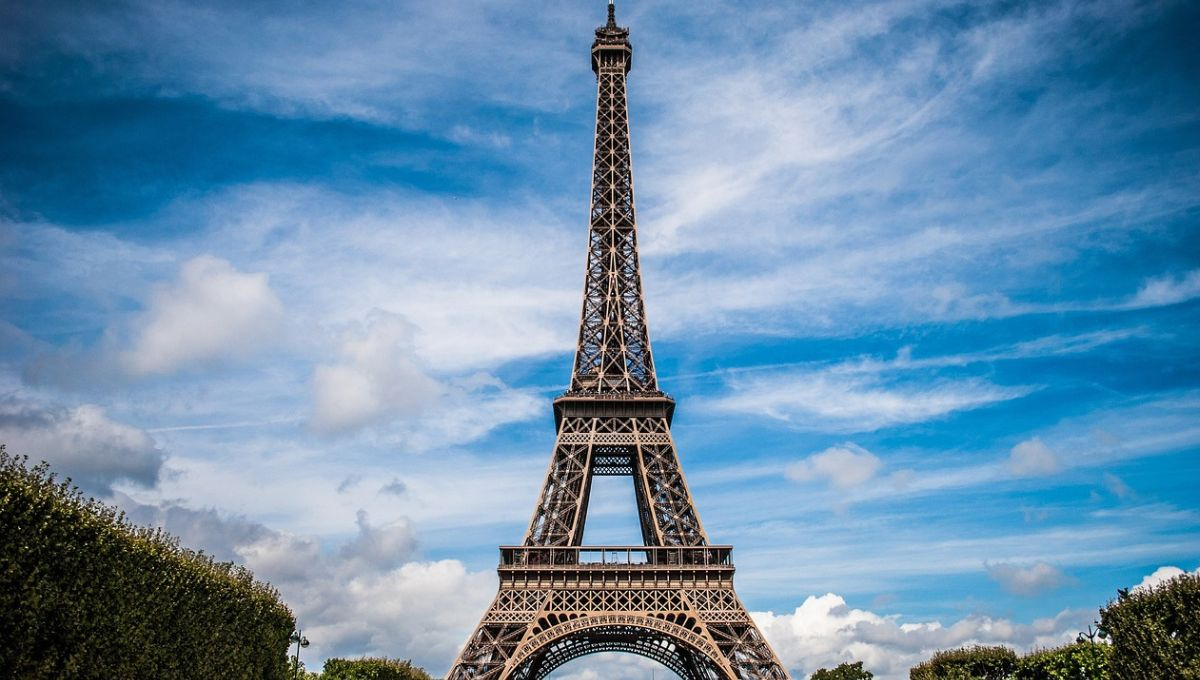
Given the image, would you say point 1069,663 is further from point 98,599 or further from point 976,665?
point 98,599

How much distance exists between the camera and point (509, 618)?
41312 millimetres

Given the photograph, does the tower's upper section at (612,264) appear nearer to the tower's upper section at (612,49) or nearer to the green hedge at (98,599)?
the tower's upper section at (612,49)

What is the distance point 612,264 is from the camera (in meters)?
52.5

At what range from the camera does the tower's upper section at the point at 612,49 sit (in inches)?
2311

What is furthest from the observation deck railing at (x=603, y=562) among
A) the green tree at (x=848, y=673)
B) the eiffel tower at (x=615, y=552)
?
the green tree at (x=848, y=673)

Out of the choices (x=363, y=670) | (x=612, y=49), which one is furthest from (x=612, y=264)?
(x=363, y=670)

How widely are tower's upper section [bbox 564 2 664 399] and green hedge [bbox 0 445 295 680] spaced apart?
27268 mm

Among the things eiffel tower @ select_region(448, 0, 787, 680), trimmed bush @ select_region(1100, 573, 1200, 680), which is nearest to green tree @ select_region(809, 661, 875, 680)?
eiffel tower @ select_region(448, 0, 787, 680)

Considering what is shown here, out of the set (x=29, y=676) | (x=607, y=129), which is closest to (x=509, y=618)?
(x=29, y=676)

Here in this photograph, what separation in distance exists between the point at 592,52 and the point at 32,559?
5053cm

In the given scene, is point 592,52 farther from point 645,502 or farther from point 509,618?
point 509,618

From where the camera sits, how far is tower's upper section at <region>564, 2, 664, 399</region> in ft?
162

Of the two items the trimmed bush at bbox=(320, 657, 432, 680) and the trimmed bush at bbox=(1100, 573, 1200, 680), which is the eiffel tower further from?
the trimmed bush at bbox=(1100, 573, 1200, 680)

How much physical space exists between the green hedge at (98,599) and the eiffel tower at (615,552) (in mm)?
18004
